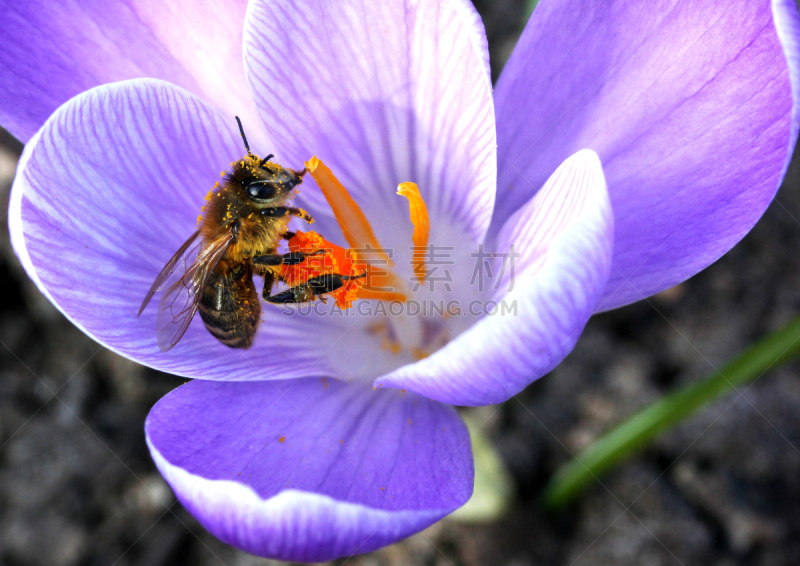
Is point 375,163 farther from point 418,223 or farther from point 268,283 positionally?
point 268,283

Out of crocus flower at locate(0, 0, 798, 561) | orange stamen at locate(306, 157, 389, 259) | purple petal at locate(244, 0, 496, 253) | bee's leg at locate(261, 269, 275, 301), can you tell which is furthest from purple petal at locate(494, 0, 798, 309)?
bee's leg at locate(261, 269, 275, 301)

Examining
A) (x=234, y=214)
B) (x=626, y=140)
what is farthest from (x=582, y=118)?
(x=234, y=214)

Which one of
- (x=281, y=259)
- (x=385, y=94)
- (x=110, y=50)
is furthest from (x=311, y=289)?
(x=110, y=50)

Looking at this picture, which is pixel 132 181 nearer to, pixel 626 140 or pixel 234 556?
pixel 626 140

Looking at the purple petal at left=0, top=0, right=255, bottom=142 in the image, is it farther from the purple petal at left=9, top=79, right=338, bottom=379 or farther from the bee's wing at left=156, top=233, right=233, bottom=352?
the bee's wing at left=156, top=233, right=233, bottom=352

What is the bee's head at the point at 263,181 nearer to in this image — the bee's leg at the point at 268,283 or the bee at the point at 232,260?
the bee at the point at 232,260

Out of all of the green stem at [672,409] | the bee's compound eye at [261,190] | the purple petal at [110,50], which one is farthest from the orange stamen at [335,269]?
the green stem at [672,409]
